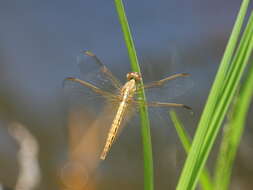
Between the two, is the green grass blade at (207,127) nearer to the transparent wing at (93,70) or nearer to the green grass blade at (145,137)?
the green grass blade at (145,137)

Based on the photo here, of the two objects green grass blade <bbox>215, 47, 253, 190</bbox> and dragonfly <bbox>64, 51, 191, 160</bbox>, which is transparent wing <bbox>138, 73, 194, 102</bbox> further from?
green grass blade <bbox>215, 47, 253, 190</bbox>

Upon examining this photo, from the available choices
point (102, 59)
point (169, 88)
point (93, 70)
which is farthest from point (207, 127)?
point (102, 59)

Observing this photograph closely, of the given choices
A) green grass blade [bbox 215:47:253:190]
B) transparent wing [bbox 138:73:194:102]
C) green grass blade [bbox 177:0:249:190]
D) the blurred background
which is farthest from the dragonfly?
the blurred background

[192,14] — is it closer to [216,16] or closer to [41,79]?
[216,16]

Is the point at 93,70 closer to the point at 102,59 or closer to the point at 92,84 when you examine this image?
the point at 92,84

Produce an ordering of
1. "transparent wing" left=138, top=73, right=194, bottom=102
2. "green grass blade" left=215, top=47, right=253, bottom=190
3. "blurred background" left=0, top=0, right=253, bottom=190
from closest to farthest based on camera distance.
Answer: "green grass blade" left=215, top=47, right=253, bottom=190 < "transparent wing" left=138, top=73, right=194, bottom=102 < "blurred background" left=0, top=0, right=253, bottom=190

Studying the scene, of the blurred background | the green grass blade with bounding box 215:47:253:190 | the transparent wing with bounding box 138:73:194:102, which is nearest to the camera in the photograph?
the green grass blade with bounding box 215:47:253:190

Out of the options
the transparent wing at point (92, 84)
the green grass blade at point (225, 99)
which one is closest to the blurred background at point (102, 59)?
the transparent wing at point (92, 84)
